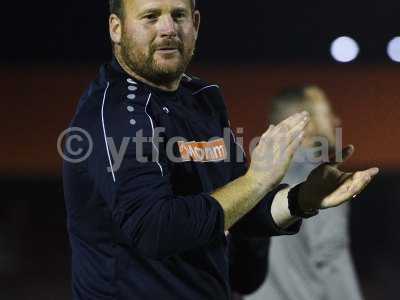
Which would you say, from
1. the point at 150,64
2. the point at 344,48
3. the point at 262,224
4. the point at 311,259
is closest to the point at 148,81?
the point at 150,64

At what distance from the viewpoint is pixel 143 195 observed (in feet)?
5.57

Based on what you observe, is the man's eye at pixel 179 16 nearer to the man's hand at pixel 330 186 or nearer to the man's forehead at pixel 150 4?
the man's forehead at pixel 150 4

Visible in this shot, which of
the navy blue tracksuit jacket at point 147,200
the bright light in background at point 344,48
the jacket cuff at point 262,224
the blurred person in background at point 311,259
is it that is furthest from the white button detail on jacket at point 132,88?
the bright light in background at point 344,48

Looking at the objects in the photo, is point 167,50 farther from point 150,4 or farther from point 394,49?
point 394,49

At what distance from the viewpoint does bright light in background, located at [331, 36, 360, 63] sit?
5.42 m

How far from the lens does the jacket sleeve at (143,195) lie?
1688 mm

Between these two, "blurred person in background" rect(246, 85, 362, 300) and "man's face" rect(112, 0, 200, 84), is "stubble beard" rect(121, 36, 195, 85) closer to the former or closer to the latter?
"man's face" rect(112, 0, 200, 84)

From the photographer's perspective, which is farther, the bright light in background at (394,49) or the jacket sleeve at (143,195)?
the bright light in background at (394,49)

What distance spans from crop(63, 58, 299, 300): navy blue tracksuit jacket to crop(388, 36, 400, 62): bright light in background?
11.7ft

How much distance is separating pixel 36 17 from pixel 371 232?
331 cm

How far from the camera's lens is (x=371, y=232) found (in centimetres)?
673

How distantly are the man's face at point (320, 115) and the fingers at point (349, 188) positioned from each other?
3.90ft

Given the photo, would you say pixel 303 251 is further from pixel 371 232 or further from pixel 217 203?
pixel 371 232

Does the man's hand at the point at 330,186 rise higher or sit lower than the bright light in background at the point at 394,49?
lower
